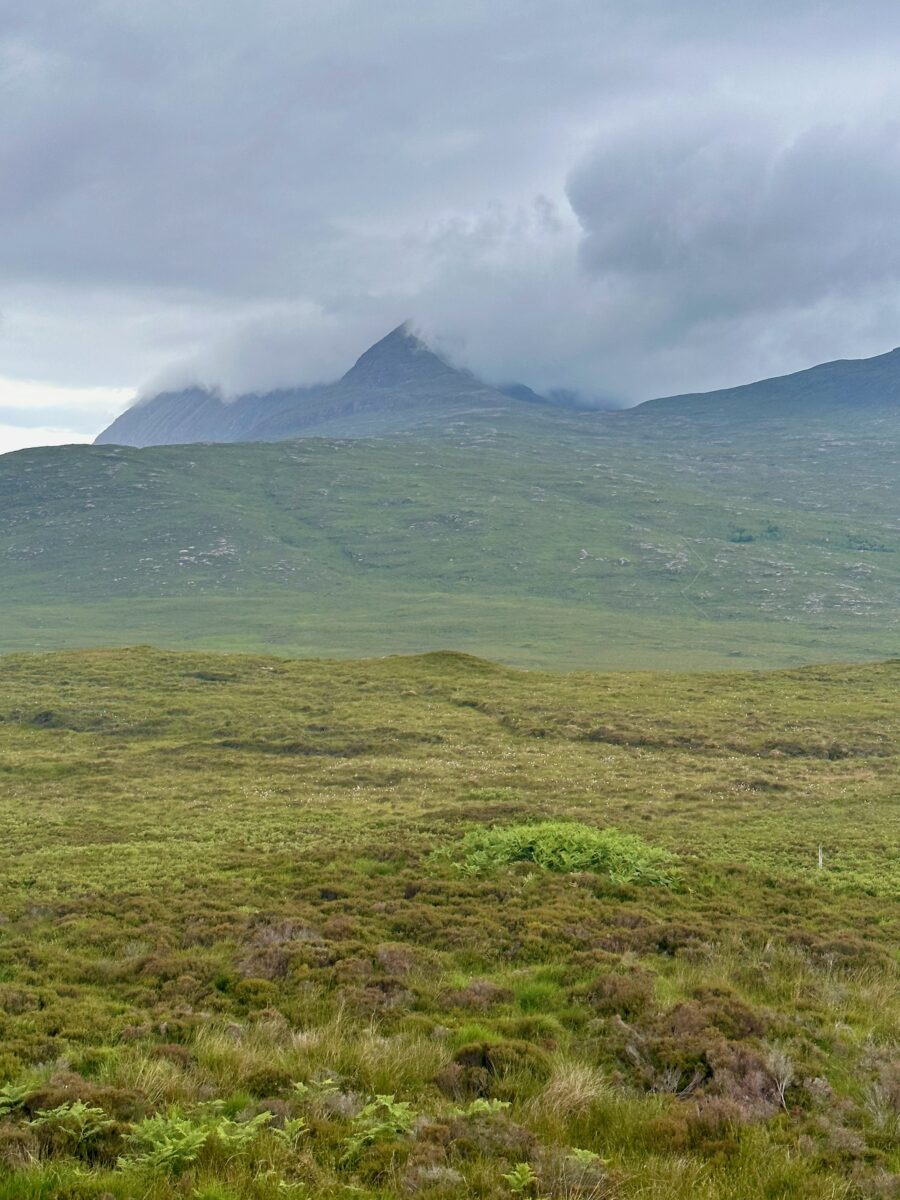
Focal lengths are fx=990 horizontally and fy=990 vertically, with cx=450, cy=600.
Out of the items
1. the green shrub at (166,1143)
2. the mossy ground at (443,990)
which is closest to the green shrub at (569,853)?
the mossy ground at (443,990)

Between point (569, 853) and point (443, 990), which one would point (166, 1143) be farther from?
point (569, 853)

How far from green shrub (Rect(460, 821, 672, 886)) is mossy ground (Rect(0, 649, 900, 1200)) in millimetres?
663

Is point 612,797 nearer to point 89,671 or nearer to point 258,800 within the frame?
point 258,800

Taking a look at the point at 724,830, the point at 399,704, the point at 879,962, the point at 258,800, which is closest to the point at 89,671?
the point at 399,704

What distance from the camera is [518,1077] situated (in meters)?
11.8

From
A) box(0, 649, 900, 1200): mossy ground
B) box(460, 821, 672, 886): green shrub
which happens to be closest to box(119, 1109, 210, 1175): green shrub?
box(0, 649, 900, 1200): mossy ground

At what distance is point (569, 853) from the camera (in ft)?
81.5

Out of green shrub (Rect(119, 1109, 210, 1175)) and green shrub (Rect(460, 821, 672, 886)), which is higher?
green shrub (Rect(119, 1109, 210, 1175))

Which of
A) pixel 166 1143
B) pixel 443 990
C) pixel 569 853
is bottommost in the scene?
pixel 569 853

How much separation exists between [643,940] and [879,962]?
4142mm

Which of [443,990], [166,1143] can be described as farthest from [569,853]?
[166,1143]

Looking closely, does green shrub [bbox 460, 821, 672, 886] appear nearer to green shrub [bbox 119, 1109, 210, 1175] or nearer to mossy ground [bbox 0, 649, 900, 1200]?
mossy ground [bbox 0, 649, 900, 1200]

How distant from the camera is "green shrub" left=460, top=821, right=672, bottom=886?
78.6ft

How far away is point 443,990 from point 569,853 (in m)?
9.87
